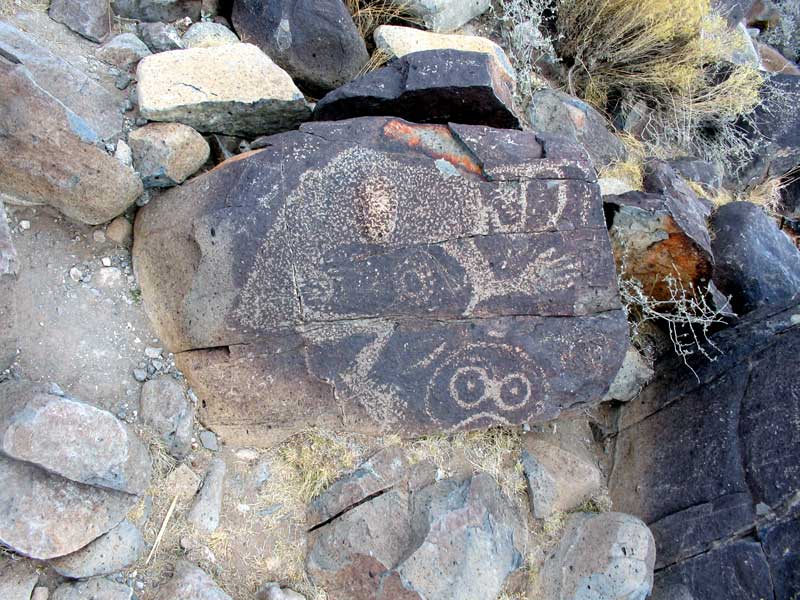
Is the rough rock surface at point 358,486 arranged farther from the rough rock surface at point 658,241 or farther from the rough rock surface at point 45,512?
the rough rock surface at point 658,241

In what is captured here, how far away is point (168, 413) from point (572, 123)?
9.58ft

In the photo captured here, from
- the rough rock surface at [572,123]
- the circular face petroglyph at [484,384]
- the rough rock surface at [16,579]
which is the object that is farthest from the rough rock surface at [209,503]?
the rough rock surface at [572,123]

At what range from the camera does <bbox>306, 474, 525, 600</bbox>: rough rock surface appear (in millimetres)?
2734

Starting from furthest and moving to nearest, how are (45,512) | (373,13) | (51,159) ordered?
(373,13) → (51,159) → (45,512)

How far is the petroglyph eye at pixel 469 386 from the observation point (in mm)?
2926

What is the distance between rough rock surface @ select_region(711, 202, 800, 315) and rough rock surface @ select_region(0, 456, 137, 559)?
10.9ft

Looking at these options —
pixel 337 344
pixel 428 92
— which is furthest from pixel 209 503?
pixel 428 92

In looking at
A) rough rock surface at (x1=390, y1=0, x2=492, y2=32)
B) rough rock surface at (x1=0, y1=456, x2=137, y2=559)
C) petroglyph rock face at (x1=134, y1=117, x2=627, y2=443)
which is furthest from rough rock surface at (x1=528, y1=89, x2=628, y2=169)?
rough rock surface at (x1=0, y1=456, x2=137, y2=559)

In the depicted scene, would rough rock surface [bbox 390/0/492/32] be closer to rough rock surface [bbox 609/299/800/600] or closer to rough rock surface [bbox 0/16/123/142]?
rough rock surface [bbox 0/16/123/142]

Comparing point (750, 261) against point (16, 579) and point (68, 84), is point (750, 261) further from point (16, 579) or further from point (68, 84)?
point (16, 579)

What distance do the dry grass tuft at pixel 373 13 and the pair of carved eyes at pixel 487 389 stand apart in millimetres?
2272

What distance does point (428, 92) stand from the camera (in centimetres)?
322

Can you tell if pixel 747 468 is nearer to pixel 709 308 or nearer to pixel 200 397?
pixel 709 308

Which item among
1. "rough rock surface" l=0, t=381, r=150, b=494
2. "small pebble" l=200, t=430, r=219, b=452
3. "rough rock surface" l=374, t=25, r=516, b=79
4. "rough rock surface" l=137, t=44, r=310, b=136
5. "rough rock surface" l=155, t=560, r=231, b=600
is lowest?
"rough rock surface" l=155, t=560, r=231, b=600
